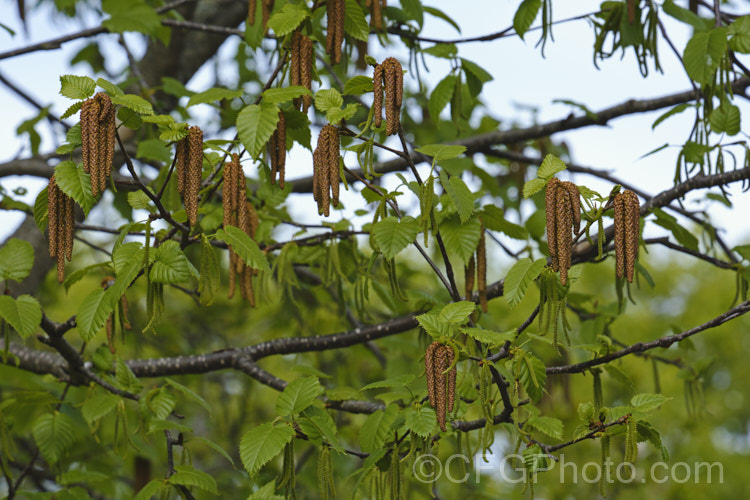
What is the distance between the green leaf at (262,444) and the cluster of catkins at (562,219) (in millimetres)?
892

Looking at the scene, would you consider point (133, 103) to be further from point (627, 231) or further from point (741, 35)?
point (741, 35)

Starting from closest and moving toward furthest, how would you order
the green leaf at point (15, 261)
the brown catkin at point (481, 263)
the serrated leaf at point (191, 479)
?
the serrated leaf at point (191, 479) → the brown catkin at point (481, 263) → the green leaf at point (15, 261)

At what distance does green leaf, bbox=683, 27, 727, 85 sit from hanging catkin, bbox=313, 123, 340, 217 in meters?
1.55

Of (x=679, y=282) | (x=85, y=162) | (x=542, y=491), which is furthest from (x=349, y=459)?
(x=679, y=282)

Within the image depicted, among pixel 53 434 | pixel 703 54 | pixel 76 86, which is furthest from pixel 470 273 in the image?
pixel 53 434

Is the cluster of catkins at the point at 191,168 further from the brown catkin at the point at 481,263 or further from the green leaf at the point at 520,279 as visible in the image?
the brown catkin at the point at 481,263

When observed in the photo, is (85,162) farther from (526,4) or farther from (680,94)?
(680,94)

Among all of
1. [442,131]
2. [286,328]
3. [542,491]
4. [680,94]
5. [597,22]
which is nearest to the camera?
[597,22]

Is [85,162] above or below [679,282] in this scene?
below

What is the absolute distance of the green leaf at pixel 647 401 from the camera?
1.98 m

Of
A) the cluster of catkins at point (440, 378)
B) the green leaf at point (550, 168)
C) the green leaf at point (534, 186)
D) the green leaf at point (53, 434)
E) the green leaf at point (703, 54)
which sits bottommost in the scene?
the green leaf at point (53, 434)

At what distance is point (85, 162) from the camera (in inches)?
70.0

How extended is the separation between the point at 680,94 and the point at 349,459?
2.76 metres

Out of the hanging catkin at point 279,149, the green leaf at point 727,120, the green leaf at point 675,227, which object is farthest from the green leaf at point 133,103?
the green leaf at point 727,120
